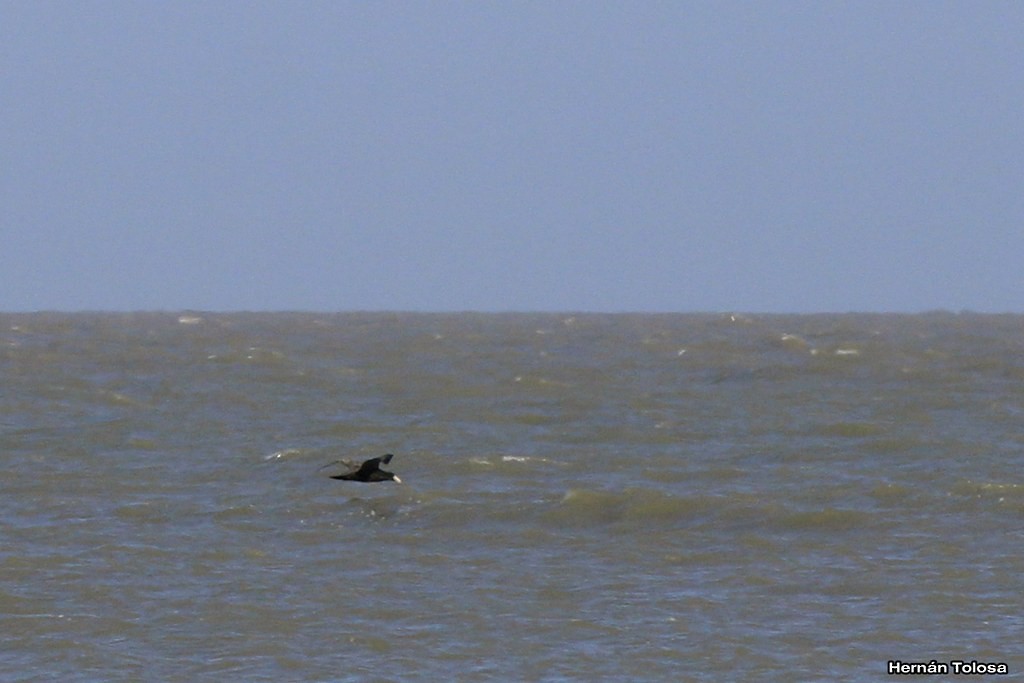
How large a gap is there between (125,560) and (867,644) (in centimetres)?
724

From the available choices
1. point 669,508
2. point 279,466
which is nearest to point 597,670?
point 669,508

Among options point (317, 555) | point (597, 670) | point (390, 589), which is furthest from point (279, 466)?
point (597, 670)

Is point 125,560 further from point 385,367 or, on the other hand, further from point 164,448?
point 385,367

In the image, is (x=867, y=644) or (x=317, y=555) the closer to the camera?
(x=867, y=644)

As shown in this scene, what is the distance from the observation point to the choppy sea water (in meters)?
13.2

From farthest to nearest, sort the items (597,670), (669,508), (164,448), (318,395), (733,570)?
1. (318,395)
2. (164,448)
3. (669,508)
4. (733,570)
5. (597,670)

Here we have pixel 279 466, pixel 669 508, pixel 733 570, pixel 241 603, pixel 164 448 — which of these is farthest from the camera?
pixel 164 448

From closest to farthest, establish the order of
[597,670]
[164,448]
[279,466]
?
[597,670]
[279,466]
[164,448]

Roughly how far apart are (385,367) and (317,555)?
1908cm

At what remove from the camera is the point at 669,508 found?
18.6 meters

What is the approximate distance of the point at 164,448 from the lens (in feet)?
77.3

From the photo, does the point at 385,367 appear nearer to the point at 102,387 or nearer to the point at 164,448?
the point at 102,387

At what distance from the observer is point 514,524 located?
18.1 m

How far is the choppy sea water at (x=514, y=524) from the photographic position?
1321 centimetres
